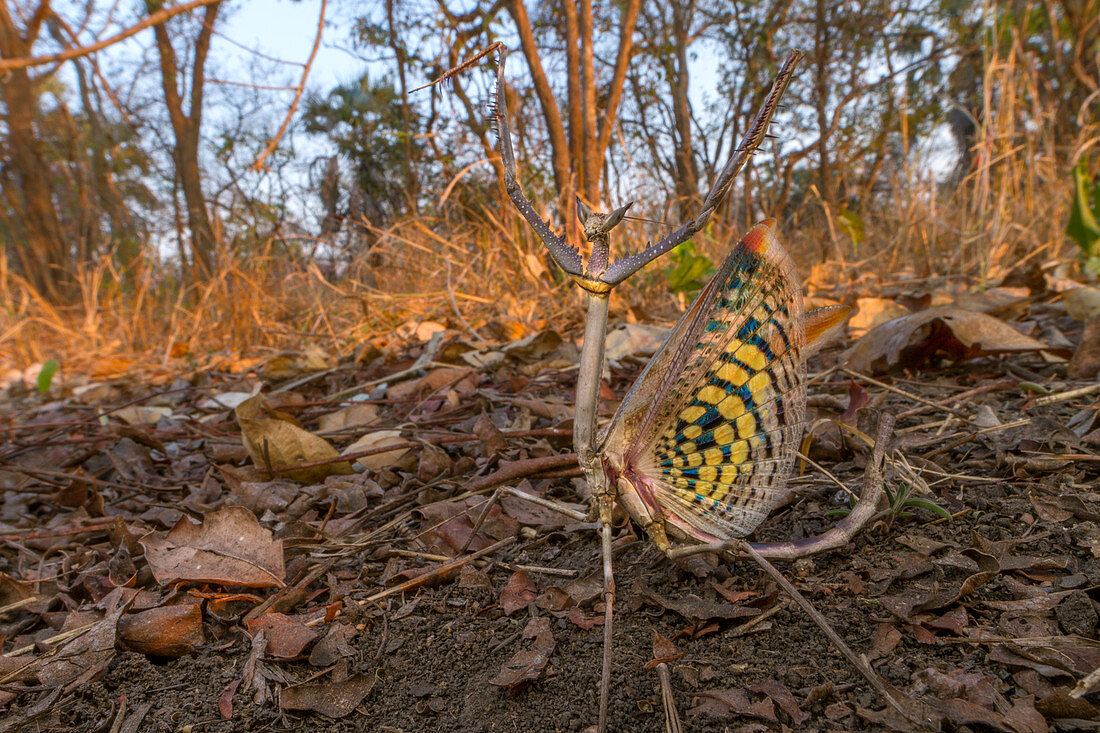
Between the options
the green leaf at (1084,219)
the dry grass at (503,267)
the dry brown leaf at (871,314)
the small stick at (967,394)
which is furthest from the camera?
the dry grass at (503,267)

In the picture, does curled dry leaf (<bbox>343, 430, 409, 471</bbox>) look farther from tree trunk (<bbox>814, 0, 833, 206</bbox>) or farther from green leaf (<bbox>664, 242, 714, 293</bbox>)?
tree trunk (<bbox>814, 0, 833, 206</bbox>)

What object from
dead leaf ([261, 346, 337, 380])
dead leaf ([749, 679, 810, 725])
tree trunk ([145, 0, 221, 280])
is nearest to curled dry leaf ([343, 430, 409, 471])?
dead leaf ([749, 679, 810, 725])

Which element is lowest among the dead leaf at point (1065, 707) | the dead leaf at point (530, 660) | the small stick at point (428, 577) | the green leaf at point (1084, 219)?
the dead leaf at point (1065, 707)

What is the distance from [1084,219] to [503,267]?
9.49 ft

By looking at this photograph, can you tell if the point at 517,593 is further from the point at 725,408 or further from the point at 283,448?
the point at 283,448

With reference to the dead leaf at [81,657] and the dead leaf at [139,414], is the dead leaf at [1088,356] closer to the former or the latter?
the dead leaf at [81,657]

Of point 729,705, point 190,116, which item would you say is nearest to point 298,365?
point 729,705

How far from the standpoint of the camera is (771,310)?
3.40 feet

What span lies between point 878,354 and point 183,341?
494cm

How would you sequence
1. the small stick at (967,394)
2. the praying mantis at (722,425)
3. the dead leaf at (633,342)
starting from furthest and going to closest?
the dead leaf at (633,342), the small stick at (967,394), the praying mantis at (722,425)

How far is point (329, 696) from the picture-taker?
1.00 metres

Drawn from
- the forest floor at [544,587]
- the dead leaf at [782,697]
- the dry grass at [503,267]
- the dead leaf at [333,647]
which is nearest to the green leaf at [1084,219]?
the dry grass at [503,267]

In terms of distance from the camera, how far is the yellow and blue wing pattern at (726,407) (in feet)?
3.37

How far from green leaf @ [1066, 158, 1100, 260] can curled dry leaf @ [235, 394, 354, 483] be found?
343 cm
